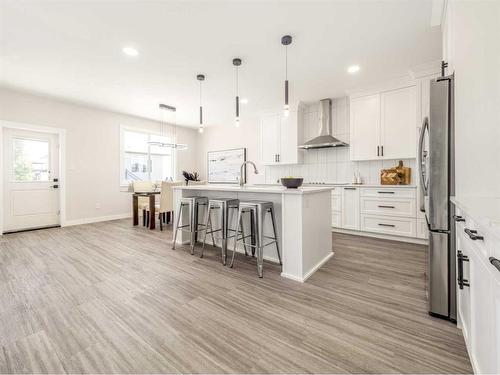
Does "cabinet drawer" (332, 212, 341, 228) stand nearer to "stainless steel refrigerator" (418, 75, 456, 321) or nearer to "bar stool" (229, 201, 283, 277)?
"bar stool" (229, 201, 283, 277)

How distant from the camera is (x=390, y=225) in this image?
3.72m

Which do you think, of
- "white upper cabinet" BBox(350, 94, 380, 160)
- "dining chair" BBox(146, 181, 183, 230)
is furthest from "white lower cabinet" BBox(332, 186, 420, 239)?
"dining chair" BBox(146, 181, 183, 230)

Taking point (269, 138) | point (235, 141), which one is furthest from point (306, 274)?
point (235, 141)

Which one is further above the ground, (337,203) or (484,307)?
(337,203)

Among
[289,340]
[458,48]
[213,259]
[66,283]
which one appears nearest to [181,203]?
[213,259]

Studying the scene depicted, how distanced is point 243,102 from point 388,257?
3969mm

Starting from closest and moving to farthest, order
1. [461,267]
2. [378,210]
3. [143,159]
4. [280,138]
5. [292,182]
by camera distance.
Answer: [461,267]
[292,182]
[378,210]
[280,138]
[143,159]

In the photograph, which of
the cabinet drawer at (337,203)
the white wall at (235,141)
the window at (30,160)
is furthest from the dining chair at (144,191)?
the cabinet drawer at (337,203)

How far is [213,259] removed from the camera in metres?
2.87

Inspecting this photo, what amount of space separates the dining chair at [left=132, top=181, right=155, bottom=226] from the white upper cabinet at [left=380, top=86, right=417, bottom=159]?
15.7 feet

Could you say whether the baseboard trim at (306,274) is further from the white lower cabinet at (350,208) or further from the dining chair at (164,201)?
the dining chair at (164,201)

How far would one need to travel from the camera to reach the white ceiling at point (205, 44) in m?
2.22

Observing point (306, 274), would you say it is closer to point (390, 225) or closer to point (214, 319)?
point (214, 319)

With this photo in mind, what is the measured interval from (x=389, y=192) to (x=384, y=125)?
1193 millimetres
